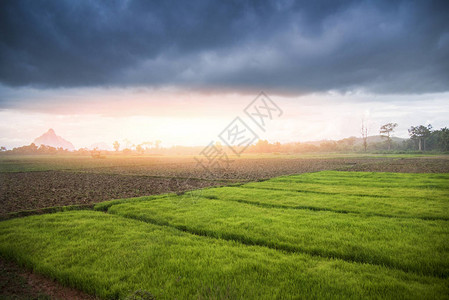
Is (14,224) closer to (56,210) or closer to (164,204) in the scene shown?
(56,210)

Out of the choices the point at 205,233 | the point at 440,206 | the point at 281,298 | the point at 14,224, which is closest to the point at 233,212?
the point at 205,233

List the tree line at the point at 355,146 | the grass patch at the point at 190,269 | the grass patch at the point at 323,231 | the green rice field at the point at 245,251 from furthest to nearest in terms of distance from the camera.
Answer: the tree line at the point at 355,146, the grass patch at the point at 323,231, the green rice field at the point at 245,251, the grass patch at the point at 190,269

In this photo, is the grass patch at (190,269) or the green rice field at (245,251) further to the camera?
the green rice field at (245,251)

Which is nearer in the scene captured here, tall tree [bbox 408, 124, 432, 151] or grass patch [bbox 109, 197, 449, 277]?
grass patch [bbox 109, 197, 449, 277]

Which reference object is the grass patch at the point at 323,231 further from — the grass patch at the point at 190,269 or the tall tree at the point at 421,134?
the tall tree at the point at 421,134

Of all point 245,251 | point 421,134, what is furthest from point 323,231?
point 421,134

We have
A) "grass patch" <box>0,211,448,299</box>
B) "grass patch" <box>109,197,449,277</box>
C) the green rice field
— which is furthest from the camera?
"grass patch" <box>109,197,449,277</box>

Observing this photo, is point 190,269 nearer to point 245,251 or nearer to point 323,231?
point 245,251

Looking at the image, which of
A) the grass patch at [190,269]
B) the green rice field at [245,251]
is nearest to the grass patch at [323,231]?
the green rice field at [245,251]

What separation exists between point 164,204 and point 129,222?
3165 mm

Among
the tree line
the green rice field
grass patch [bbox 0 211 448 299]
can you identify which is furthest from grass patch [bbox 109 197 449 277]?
the tree line

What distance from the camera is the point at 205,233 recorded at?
8.56 meters

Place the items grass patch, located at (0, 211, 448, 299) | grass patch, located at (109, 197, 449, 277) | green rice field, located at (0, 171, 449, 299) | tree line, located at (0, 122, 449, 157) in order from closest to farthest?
grass patch, located at (0, 211, 448, 299)
green rice field, located at (0, 171, 449, 299)
grass patch, located at (109, 197, 449, 277)
tree line, located at (0, 122, 449, 157)

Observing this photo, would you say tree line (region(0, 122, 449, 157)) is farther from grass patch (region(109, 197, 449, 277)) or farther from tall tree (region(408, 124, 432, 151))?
grass patch (region(109, 197, 449, 277))
